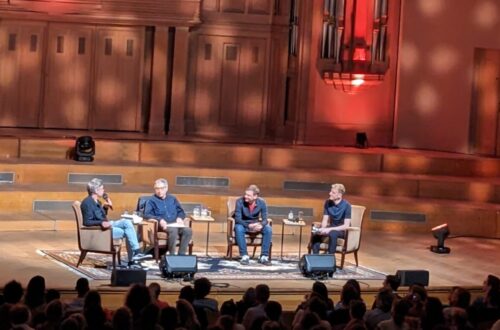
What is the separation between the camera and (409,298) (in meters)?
8.68

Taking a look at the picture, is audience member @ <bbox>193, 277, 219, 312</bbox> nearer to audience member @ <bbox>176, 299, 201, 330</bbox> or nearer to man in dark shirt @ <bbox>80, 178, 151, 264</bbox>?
audience member @ <bbox>176, 299, 201, 330</bbox>

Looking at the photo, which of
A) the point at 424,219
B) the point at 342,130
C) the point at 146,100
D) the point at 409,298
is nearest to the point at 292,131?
the point at 342,130

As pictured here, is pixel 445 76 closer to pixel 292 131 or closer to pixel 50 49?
pixel 292 131

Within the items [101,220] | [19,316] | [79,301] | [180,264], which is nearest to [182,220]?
[101,220]

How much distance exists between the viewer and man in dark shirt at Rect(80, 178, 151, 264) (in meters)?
12.0

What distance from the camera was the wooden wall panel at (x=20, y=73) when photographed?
58.3 ft

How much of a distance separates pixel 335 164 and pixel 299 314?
9120mm

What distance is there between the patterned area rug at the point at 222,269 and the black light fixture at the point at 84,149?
307cm

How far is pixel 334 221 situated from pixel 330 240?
23 centimetres

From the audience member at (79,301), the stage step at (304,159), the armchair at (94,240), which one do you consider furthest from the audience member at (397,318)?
the stage step at (304,159)

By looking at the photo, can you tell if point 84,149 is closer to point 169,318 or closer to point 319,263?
point 319,263

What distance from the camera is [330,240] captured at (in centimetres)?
1277

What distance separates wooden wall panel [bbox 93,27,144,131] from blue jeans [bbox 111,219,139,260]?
19.9 ft

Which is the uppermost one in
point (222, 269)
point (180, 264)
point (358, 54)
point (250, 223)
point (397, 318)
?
point (358, 54)
